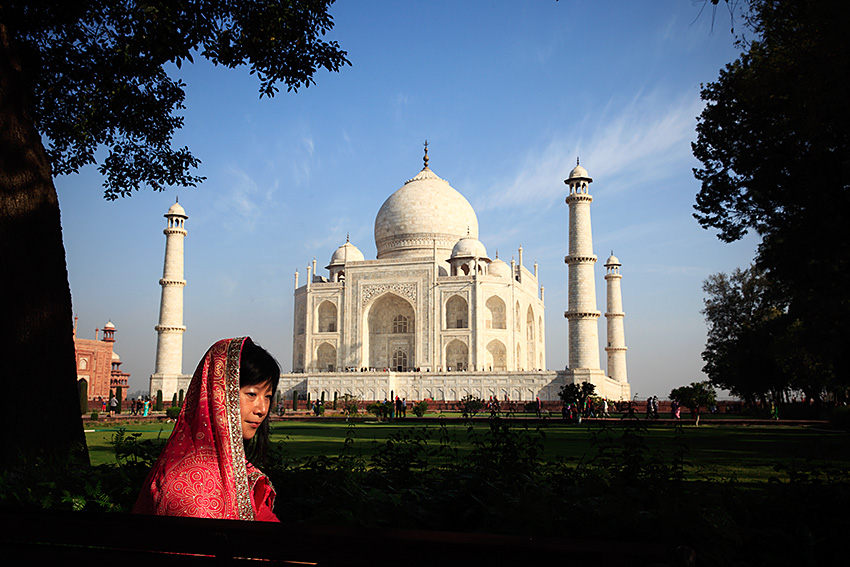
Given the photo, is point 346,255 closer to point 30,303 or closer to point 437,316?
point 437,316

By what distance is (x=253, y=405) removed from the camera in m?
2.16

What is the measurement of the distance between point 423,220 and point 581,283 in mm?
11264

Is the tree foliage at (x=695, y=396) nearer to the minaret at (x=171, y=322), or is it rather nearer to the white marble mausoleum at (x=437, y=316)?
the white marble mausoleum at (x=437, y=316)

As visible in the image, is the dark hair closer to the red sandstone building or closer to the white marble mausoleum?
the white marble mausoleum

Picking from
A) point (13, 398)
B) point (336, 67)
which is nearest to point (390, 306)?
point (336, 67)

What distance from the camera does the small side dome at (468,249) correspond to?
3328 cm

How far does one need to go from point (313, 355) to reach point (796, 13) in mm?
28751

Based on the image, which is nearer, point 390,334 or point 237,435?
point 237,435

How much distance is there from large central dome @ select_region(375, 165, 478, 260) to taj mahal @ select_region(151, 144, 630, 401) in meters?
0.06

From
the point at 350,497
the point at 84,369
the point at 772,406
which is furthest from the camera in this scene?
the point at 84,369

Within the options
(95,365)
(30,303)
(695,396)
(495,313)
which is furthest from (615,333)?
(30,303)

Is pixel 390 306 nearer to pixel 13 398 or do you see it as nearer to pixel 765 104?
pixel 765 104

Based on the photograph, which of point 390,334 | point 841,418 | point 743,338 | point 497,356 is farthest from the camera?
point 390,334

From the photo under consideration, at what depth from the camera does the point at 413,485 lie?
3354 millimetres
